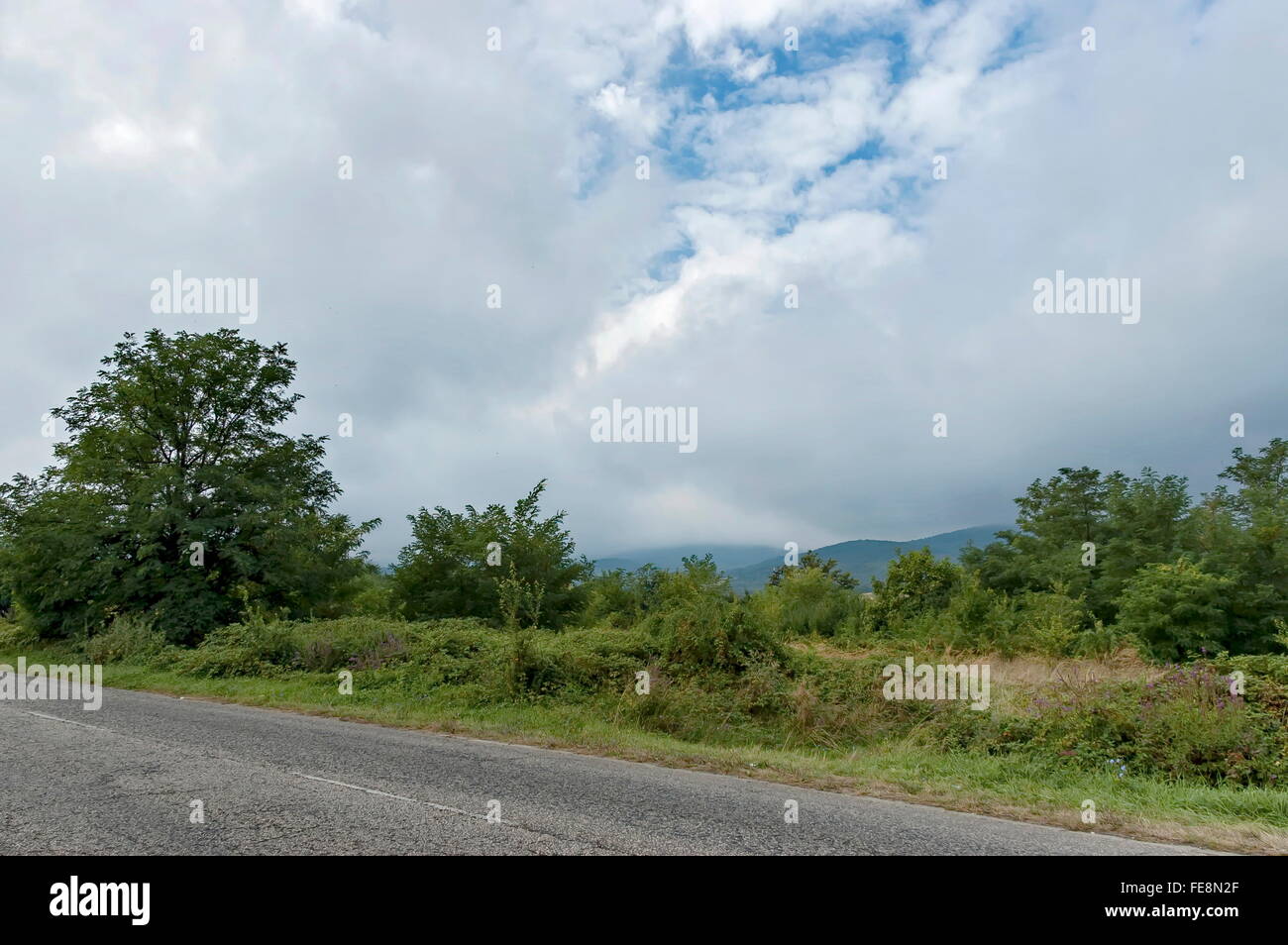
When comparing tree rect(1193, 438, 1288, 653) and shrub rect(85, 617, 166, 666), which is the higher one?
tree rect(1193, 438, 1288, 653)

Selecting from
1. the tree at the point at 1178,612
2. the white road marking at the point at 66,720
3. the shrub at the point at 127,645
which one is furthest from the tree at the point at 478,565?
the tree at the point at 1178,612

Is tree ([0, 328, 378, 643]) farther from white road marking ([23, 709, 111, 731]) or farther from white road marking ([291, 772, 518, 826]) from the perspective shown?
white road marking ([291, 772, 518, 826])

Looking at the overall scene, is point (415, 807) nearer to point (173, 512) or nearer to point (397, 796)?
point (397, 796)

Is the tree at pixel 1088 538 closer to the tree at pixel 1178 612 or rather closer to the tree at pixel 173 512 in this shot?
the tree at pixel 1178 612

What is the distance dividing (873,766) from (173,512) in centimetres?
2418

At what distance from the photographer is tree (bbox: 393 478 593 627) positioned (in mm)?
27125

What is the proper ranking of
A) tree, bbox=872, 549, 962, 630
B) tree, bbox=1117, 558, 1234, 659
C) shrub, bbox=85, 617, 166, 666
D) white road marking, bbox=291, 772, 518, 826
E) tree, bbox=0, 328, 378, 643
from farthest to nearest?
tree, bbox=872, 549, 962, 630 → tree, bbox=0, 328, 378, 643 → shrub, bbox=85, 617, 166, 666 → tree, bbox=1117, 558, 1234, 659 → white road marking, bbox=291, 772, 518, 826

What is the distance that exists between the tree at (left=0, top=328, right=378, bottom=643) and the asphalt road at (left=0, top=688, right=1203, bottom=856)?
49.6ft

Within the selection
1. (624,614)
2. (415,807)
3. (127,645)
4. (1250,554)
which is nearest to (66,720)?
(415,807)

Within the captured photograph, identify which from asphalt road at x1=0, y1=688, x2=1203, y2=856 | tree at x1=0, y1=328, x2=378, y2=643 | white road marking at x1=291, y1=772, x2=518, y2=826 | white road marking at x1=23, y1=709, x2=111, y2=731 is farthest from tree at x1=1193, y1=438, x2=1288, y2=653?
tree at x1=0, y1=328, x2=378, y2=643

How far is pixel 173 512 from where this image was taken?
931 inches

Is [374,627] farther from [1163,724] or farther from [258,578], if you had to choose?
[1163,724]

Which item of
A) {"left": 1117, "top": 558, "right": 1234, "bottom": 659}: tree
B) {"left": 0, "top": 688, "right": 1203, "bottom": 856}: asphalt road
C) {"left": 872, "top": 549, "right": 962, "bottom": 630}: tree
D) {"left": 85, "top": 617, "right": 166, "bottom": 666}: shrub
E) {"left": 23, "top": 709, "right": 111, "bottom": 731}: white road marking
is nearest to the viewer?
{"left": 0, "top": 688, "right": 1203, "bottom": 856}: asphalt road
